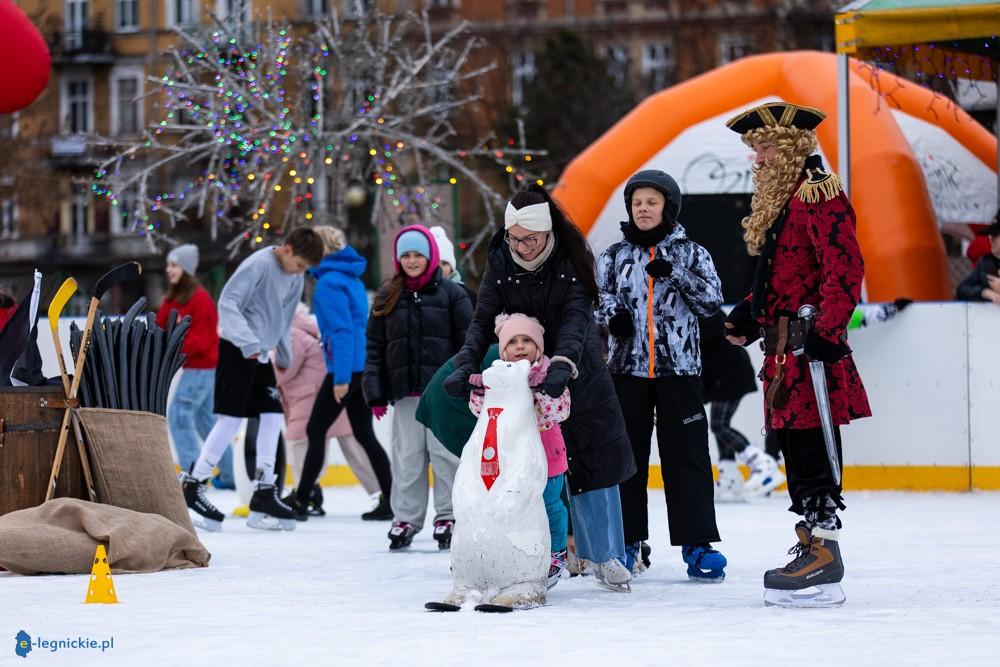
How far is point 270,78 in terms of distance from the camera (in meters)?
19.5

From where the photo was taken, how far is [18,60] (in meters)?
7.84

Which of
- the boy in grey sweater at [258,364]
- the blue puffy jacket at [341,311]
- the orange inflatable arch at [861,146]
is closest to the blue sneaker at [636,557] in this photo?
the boy in grey sweater at [258,364]

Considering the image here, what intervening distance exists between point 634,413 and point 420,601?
4.11 ft

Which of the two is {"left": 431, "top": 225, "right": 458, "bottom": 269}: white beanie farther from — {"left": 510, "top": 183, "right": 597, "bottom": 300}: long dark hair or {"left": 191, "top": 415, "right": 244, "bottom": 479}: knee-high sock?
{"left": 510, "top": 183, "right": 597, "bottom": 300}: long dark hair

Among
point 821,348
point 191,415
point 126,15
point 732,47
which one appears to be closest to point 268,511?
point 191,415

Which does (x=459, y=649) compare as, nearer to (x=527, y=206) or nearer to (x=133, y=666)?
(x=133, y=666)

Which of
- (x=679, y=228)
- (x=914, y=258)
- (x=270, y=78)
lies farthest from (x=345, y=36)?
(x=679, y=228)

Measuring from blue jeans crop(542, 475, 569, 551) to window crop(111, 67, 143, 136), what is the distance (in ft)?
160

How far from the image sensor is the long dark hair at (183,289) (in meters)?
13.2

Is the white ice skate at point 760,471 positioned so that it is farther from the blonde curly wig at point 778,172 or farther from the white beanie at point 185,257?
the blonde curly wig at point 778,172

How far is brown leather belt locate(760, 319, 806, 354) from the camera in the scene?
6.43m

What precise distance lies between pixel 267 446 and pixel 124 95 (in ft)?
152

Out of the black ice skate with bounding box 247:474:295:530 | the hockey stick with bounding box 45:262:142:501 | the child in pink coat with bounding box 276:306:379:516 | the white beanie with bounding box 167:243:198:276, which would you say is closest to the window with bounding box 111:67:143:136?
the white beanie with bounding box 167:243:198:276

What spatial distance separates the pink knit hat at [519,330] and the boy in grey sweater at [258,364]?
359cm
